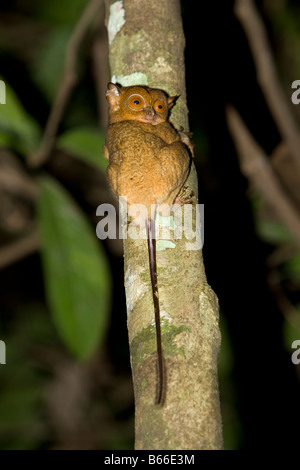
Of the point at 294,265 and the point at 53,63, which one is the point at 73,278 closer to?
the point at 294,265

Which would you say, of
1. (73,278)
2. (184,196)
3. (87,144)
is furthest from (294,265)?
(184,196)

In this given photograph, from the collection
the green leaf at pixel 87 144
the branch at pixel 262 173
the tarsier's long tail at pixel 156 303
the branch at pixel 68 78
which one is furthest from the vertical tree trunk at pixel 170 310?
the branch at pixel 262 173

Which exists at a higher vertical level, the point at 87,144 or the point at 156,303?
the point at 87,144

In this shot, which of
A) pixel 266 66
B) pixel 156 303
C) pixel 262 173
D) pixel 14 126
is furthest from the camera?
pixel 262 173

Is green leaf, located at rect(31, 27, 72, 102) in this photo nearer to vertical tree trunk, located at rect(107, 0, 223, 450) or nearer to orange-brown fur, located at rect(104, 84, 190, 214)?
vertical tree trunk, located at rect(107, 0, 223, 450)

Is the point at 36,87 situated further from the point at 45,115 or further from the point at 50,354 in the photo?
the point at 50,354
